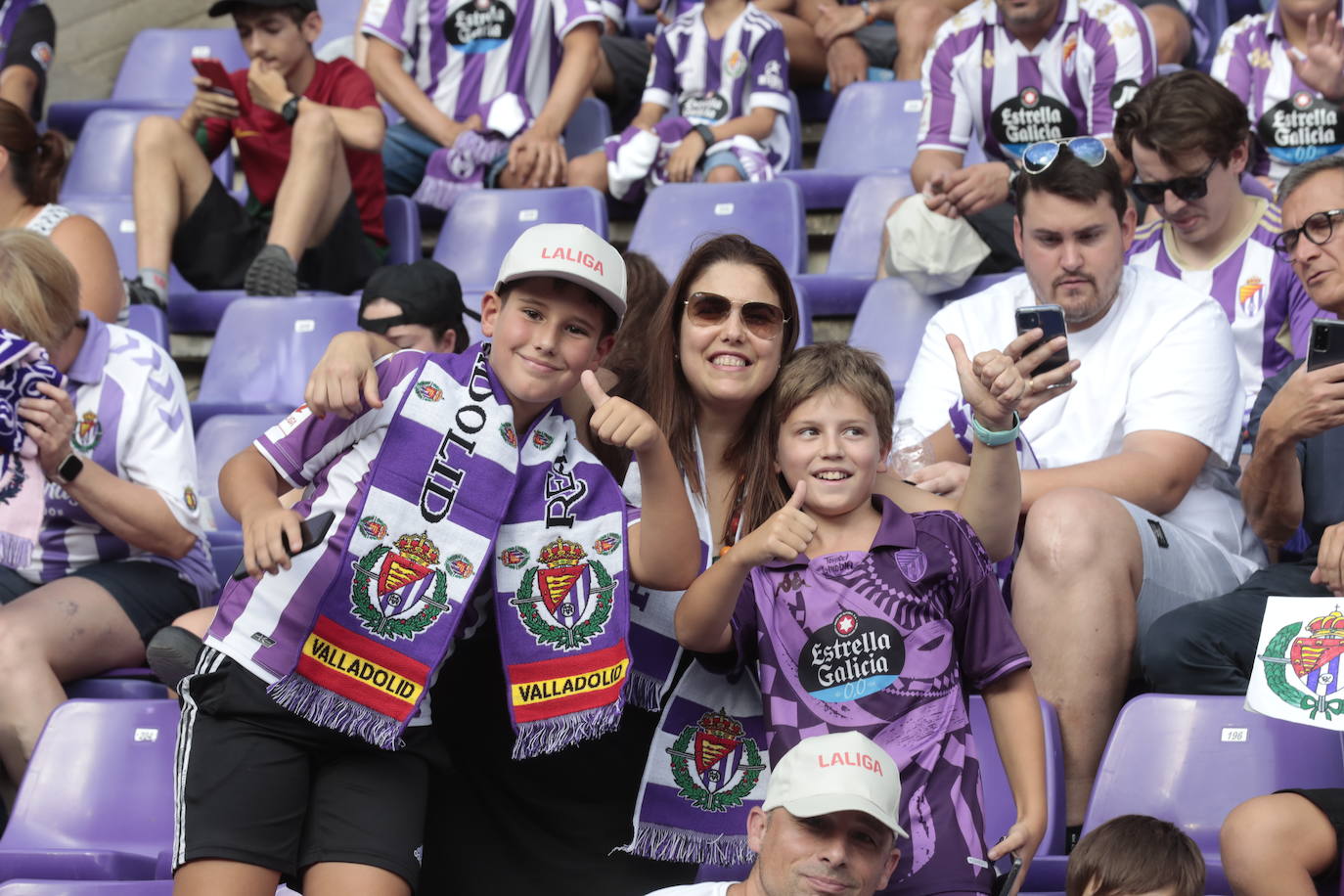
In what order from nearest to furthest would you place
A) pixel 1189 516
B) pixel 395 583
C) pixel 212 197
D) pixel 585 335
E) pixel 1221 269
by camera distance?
pixel 395 583, pixel 585 335, pixel 1189 516, pixel 1221 269, pixel 212 197

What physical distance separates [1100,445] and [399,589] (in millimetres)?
1523

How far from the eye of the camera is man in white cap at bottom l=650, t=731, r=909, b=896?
73.0 inches

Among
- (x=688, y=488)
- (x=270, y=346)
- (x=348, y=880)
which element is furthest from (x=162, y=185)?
(x=348, y=880)

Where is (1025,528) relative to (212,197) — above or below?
below

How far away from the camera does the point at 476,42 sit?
17.7 feet

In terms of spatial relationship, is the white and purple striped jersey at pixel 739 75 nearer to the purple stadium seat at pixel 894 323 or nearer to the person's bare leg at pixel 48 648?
the purple stadium seat at pixel 894 323

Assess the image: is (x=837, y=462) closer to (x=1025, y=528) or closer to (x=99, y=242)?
(x=1025, y=528)

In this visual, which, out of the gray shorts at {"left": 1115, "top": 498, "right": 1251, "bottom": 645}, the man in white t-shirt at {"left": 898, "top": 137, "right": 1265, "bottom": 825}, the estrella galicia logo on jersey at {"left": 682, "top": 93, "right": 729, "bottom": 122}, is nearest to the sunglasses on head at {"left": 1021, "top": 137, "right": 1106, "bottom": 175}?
the man in white t-shirt at {"left": 898, "top": 137, "right": 1265, "bottom": 825}

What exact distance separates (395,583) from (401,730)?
0.68 ft

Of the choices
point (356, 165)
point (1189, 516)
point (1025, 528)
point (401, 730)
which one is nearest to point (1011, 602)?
point (1025, 528)

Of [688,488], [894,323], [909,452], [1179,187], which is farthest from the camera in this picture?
[894,323]

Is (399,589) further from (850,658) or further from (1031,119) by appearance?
(1031,119)

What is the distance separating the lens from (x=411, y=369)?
89.4 inches

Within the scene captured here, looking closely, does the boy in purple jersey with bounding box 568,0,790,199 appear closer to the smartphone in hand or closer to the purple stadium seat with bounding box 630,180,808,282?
the purple stadium seat with bounding box 630,180,808,282
